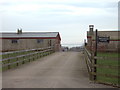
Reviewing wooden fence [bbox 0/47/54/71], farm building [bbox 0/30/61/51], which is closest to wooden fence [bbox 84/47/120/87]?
wooden fence [bbox 0/47/54/71]

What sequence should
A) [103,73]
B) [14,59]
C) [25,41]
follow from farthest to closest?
[25,41]
[14,59]
[103,73]

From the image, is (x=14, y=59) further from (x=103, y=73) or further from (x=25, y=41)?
(x=25, y=41)

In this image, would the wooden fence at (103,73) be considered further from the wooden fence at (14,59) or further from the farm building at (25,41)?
the farm building at (25,41)

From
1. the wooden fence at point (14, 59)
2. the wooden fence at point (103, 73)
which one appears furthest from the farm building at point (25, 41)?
the wooden fence at point (103, 73)

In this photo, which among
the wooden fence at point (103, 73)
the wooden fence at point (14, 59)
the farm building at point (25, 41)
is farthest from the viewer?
the farm building at point (25, 41)

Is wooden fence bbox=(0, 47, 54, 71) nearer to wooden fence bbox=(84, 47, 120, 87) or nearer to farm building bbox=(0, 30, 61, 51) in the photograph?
wooden fence bbox=(84, 47, 120, 87)

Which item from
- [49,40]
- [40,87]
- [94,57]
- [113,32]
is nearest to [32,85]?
[40,87]

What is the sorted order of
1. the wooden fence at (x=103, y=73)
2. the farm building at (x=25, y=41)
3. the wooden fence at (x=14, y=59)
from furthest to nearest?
the farm building at (x=25, y=41) → the wooden fence at (x=14, y=59) → the wooden fence at (x=103, y=73)

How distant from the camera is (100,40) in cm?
918

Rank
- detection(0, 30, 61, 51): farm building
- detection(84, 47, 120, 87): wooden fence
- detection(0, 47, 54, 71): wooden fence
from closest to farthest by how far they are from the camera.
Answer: detection(84, 47, 120, 87): wooden fence → detection(0, 47, 54, 71): wooden fence → detection(0, 30, 61, 51): farm building

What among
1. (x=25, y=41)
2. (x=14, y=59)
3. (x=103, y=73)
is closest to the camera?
(x=103, y=73)

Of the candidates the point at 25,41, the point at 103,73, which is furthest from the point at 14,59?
the point at 25,41

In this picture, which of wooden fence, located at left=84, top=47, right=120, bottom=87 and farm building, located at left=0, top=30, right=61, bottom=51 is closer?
wooden fence, located at left=84, top=47, right=120, bottom=87

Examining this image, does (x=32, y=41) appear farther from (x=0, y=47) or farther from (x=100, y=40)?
(x=100, y=40)
